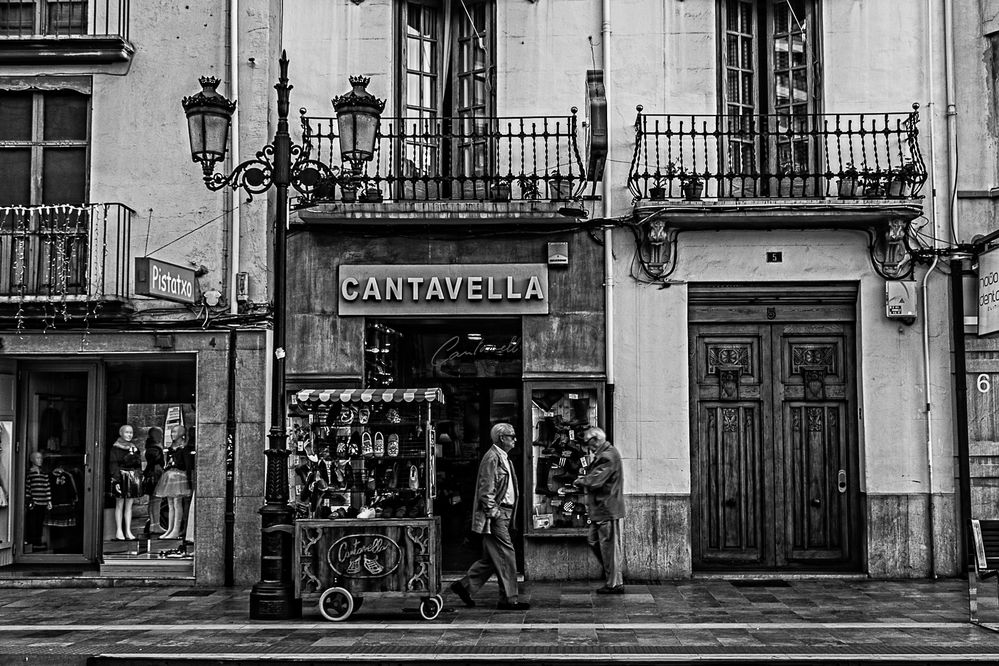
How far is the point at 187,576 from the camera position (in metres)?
14.0

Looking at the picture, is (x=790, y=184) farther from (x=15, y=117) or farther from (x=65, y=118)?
(x=15, y=117)

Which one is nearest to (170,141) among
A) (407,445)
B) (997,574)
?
(407,445)

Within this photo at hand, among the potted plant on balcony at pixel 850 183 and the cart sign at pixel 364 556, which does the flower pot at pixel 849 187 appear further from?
the cart sign at pixel 364 556

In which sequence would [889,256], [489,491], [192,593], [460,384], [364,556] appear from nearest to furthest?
[364,556]
[489,491]
[192,593]
[889,256]
[460,384]

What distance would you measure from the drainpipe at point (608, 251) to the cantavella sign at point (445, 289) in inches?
30.5

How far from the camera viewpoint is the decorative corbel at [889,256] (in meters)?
13.8

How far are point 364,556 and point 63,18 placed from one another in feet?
27.1

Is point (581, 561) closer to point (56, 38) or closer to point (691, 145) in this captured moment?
point (691, 145)

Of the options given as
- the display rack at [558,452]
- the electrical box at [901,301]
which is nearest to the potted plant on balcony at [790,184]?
the electrical box at [901,301]

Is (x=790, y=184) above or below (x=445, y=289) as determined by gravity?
above

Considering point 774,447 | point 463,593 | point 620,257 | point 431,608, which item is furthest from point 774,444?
point 431,608

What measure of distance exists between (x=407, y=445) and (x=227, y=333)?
3464 mm

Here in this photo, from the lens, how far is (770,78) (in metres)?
14.6

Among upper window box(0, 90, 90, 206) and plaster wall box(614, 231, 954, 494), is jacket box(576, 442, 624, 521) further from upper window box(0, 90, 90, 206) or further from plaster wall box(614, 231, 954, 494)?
upper window box(0, 90, 90, 206)
